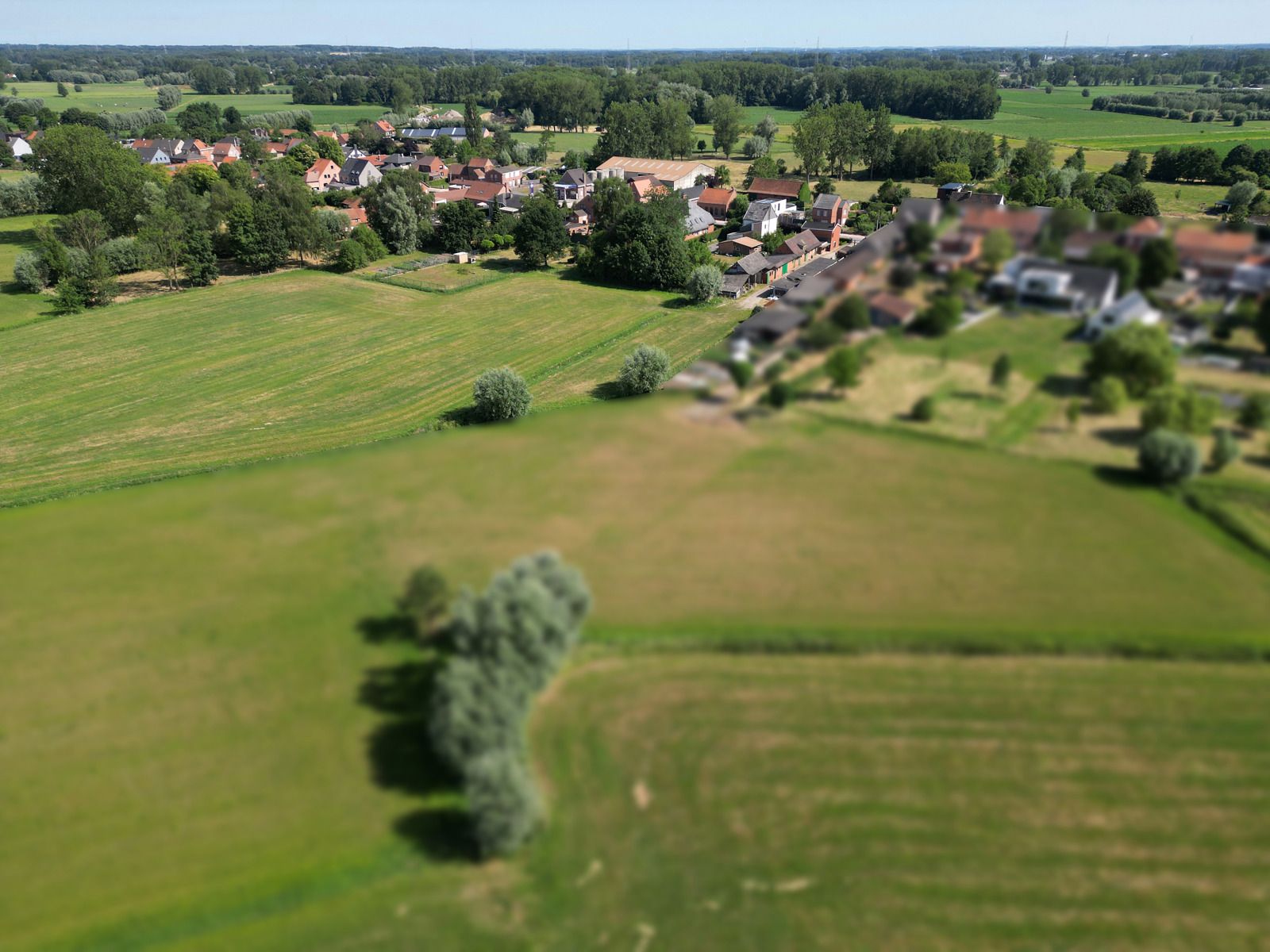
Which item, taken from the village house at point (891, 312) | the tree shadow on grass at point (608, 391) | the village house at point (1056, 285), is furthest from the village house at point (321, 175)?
the village house at point (1056, 285)

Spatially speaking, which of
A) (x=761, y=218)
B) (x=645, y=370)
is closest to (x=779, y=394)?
(x=645, y=370)

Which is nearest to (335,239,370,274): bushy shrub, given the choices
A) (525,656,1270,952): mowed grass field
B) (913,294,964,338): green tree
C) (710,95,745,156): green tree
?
(525,656,1270,952): mowed grass field

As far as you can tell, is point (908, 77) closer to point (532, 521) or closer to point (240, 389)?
point (240, 389)

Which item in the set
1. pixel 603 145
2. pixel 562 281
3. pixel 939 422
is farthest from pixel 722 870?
pixel 603 145

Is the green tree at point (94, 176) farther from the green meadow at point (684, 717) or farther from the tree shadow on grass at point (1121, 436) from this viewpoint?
the tree shadow on grass at point (1121, 436)

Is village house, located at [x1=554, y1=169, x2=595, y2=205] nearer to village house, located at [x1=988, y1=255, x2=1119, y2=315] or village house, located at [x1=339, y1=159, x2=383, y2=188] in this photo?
village house, located at [x1=339, y1=159, x2=383, y2=188]
